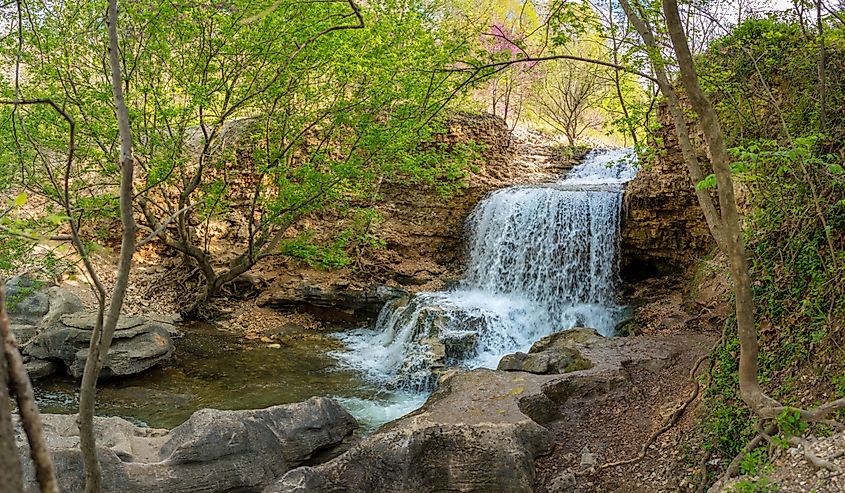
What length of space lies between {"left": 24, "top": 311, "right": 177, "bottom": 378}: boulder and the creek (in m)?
0.22

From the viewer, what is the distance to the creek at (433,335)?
326 inches

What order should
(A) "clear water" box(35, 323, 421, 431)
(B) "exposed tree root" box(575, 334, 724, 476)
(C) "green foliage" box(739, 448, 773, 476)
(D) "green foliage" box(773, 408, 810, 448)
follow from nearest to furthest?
(D) "green foliage" box(773, 408, 810, 448)
(C) "green foliage" box(739, 448, 773, 476)
(B) "exposed tree root" box(575, 334, 724, 476)
(A) "clear water" box(35, 323, 421, 431)

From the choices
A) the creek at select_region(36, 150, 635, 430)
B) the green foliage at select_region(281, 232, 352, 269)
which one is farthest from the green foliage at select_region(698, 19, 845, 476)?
the green foliage at select_region(281, 232, 352, 269)

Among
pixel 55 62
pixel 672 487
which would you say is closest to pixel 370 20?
pixel 55 62

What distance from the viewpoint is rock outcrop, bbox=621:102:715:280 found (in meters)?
9.91

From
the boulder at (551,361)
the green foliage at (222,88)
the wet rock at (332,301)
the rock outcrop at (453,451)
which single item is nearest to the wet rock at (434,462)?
the rock outcrop at (453,451)

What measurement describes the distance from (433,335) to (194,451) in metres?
5.50

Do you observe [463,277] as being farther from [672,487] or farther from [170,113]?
[672,487]

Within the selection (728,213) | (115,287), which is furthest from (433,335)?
(115,287)

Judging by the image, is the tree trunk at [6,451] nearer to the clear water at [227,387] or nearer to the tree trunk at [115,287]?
the tree trunk at [115,287]

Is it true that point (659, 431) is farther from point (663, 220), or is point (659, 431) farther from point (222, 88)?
point (222, 88)

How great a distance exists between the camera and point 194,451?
17.3 ft

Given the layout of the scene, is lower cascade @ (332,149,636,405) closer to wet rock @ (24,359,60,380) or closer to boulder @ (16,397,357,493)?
boulder @ (16,397,357,493)

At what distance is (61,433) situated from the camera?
5.47 m
